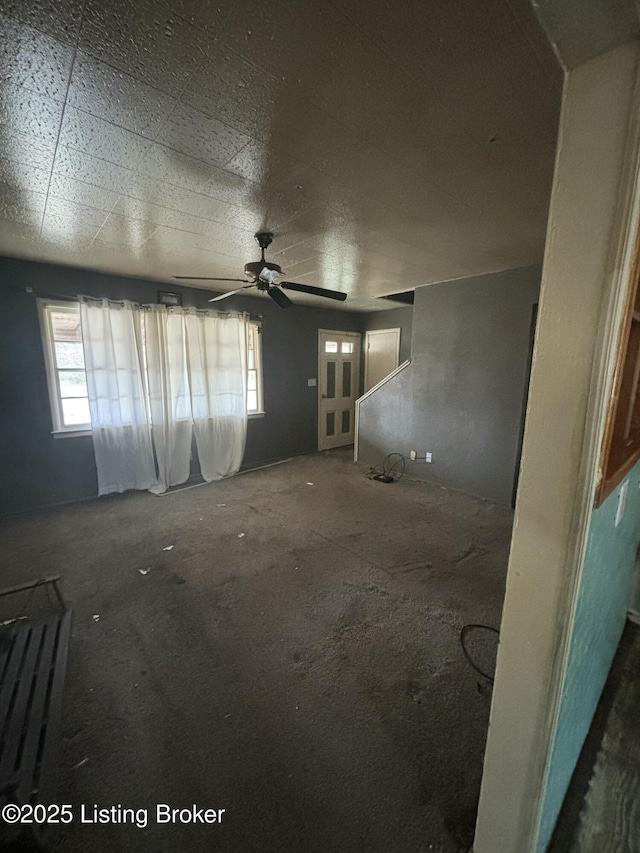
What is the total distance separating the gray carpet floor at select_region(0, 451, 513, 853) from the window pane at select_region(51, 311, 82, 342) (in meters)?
1.82

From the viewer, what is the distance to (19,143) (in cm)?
150

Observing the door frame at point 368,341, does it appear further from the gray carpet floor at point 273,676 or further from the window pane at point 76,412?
the window pane at point 76,412

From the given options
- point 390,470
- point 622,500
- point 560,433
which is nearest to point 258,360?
point 390,470

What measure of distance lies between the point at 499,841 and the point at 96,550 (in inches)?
114

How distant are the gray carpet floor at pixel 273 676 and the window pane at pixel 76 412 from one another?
1.01 metres

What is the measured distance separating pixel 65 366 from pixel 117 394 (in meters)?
0.56

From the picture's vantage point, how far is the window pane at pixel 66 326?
343cm

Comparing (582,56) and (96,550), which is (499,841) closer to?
(582,56)

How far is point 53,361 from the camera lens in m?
3.44

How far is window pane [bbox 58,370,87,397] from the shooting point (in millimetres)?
3512

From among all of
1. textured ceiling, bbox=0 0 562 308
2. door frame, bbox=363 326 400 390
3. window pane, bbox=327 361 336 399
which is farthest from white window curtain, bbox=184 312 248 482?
door frame, bbox=363 326 400 390

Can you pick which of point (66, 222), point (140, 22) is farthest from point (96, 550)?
point (140, 22)

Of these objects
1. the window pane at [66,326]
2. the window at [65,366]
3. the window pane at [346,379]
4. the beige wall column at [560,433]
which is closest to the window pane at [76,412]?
the window at [65,366]

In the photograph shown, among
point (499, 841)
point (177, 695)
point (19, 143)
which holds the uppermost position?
point (19, 143)
